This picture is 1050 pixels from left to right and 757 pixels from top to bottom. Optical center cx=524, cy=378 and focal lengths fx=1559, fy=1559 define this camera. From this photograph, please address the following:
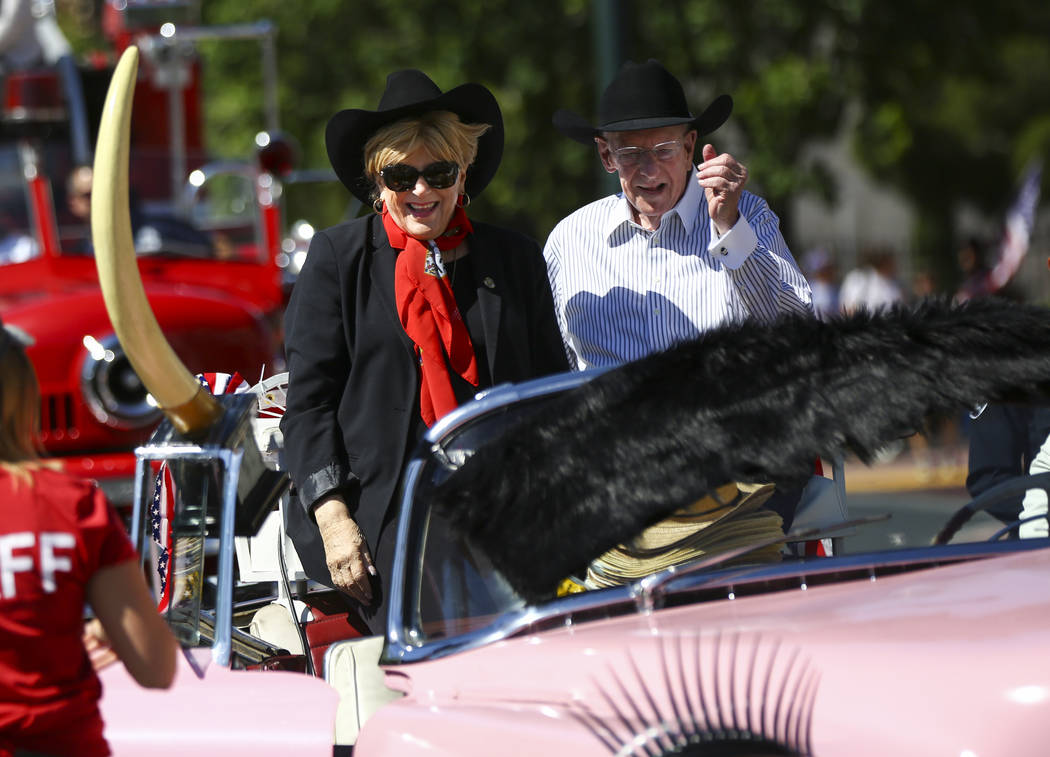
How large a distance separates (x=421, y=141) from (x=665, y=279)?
87 cm

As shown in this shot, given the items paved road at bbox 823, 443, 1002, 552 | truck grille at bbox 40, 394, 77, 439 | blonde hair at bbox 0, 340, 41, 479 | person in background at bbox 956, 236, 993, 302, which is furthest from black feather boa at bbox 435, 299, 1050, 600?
person in background at bbox 956, 236, 993, 302

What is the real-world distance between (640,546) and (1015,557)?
29.2 inches

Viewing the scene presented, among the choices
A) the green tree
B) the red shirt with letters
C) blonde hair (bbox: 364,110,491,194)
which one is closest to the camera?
the red shirt with letters

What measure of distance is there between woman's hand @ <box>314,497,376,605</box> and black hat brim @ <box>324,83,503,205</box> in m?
0.85

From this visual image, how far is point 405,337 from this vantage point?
11.9 ft

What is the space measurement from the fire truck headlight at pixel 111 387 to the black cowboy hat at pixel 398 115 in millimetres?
4246

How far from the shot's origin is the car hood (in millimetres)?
2381

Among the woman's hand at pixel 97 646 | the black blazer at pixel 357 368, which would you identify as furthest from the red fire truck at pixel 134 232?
the woman's hand at pixel 97 646

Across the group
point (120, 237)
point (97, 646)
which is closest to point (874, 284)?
point (120, 237)

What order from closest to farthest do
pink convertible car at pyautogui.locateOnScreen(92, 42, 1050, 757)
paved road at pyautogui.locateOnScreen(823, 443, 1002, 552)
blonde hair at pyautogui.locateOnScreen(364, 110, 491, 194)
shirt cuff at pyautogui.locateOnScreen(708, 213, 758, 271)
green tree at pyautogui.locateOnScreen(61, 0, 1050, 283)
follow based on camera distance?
pink convertible car at pyautogui.locateOnScreen(92, 42, 1050, 757) < paved road at pyautogui.locateOnScreen(823, 443, 1002, 552) < blonde hair at pyautogui.locateOnScreen(364, 110, 491, 194) < shirt cuff at pyautogui.locateOnScreen(708, 213, 758, 271) < green tree at pyautogui.locateOnScreen(61, 0, 1050, 283)

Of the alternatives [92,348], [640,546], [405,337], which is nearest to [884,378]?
[640,546]

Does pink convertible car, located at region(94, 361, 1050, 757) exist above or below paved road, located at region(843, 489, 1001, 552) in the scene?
below

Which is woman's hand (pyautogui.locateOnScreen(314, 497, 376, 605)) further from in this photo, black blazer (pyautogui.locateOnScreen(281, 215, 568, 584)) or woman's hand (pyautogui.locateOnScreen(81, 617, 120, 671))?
woman's hand (pyautogui.locateOnScreen(81, 617, 120, 671))

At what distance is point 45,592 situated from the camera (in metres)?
2.36
